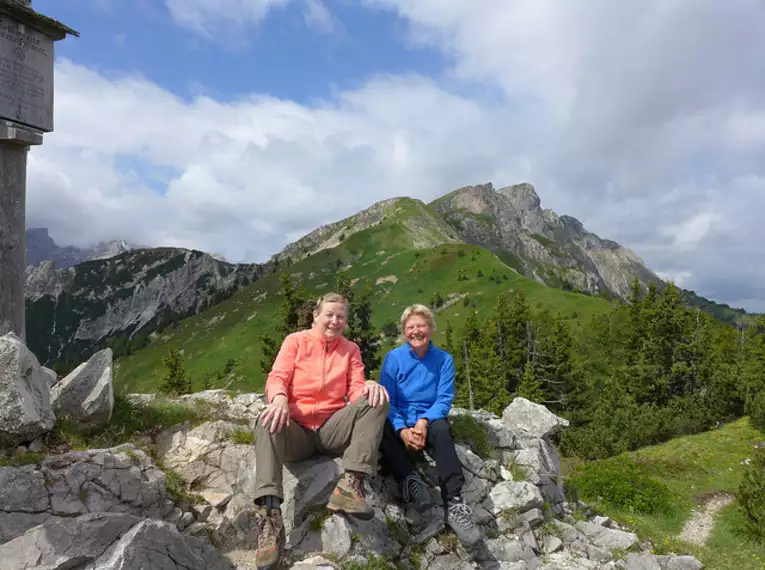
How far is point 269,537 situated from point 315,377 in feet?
6.87

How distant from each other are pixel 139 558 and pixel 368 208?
17969 centimetres

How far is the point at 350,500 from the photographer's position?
19.2 ft

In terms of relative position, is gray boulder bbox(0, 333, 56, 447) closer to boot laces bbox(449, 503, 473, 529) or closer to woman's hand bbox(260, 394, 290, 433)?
woman's hand bbox(260, 394, 290, 433)

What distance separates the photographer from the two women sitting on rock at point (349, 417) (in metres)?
5.91

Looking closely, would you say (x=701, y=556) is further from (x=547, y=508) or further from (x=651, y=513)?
(x=651, y=513)

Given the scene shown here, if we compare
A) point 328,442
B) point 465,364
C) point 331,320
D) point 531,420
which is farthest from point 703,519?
point 465,364

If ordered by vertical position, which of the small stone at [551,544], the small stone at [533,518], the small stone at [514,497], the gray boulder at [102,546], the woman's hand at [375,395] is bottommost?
the small stone at [551,544]

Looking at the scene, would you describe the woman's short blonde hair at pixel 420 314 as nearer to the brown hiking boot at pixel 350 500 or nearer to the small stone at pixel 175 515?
the brown hiking boot at pixel 350 500

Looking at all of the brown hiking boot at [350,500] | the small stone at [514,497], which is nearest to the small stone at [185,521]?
the brown hiking boot at [350,500]

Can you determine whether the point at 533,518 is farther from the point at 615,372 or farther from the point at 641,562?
the point at 615,372

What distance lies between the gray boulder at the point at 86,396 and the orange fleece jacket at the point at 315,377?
3.36 metres

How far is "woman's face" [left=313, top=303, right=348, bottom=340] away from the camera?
6.95 metres

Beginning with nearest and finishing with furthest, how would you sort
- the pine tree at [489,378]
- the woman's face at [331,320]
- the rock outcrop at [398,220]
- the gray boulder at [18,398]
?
the gray boulder at [18,398] → the woman's face at [331,320] → the pine tree at [489,378] → the rock outcrop at [398,220]

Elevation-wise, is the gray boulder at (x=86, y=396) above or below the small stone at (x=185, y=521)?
above
